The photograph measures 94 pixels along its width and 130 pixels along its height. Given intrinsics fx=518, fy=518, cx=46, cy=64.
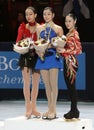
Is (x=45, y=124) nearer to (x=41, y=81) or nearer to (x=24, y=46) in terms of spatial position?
(x=24, y=46)

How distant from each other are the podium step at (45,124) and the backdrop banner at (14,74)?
339 cm

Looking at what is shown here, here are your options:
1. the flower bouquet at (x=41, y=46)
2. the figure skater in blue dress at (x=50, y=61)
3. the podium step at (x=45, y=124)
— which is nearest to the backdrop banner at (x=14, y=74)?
the podium step at (x=45, y=124)

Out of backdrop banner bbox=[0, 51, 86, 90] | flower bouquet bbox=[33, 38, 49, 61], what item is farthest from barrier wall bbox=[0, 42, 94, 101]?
flower bouquet bbox=[33, 38, 49, 61]

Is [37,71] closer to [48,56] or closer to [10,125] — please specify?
[48,56]

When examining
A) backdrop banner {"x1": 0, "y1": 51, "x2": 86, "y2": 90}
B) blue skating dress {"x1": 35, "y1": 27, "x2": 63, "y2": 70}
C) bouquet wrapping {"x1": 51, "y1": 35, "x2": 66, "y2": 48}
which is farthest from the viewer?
backdrop banner {"x1": 0, "y1": 51, "x2": 86, "y2": 90}

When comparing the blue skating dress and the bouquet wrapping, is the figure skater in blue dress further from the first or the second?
the bouquet wrapping

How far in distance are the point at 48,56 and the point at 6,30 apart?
17.4 feet

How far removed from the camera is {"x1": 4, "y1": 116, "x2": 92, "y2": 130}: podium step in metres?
6.65

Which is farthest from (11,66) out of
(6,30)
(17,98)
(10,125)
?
(10,125)

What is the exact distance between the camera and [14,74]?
34.3 ft

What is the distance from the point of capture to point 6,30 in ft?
38.6

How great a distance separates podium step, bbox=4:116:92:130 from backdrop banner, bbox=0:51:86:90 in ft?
11.1

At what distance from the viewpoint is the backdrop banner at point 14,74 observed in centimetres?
1027

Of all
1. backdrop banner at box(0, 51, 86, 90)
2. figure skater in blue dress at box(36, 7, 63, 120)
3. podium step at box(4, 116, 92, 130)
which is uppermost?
figure skater in blue dress at box(36, 7, 63, 120)
